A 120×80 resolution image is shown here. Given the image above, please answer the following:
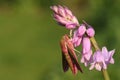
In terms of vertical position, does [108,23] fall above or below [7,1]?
below

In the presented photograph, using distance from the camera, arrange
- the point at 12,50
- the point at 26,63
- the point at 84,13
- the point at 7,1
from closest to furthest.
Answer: the point at 26,63 → the point at 12,50 → the point at 84,13 → the point at 7,1

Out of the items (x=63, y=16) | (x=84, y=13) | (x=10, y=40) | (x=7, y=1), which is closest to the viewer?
(x=63, y=16)

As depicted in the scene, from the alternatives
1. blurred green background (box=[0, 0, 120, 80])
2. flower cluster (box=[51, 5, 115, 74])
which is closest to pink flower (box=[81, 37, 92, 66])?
flower cluster (box=[51, 5, 115, 74])

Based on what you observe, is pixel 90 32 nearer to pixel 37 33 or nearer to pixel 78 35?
pixel 78 35

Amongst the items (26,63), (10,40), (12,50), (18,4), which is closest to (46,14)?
(18,4)

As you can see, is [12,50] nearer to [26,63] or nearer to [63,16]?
[26,63]

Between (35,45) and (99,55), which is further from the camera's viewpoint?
(35,45)

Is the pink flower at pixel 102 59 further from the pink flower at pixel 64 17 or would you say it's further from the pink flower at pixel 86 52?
the pink flower at pixel 64 17

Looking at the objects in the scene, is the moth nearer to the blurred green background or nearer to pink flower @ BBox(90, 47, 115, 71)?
pink flower @ BBox(90, 47, 115, 71)
